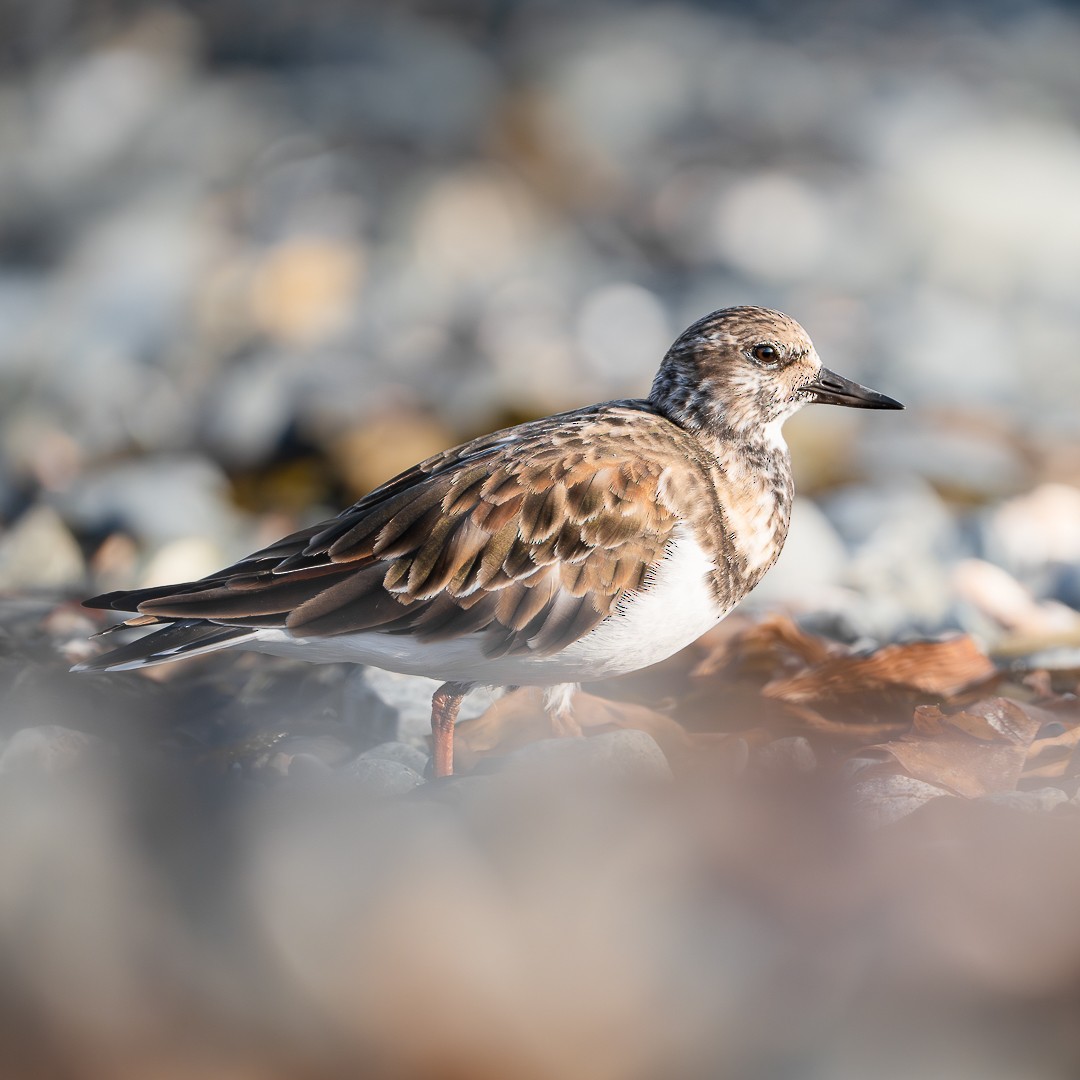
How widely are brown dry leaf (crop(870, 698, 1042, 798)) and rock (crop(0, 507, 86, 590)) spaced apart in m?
3.15

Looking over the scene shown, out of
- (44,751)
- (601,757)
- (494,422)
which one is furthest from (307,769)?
(494,422)

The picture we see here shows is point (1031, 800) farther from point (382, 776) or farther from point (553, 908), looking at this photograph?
point (382, 776)

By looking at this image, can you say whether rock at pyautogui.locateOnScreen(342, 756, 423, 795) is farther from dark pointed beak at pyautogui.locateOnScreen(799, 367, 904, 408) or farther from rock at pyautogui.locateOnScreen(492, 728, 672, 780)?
dark pointed beak at pyautogui.locateOnScreen(799, 367, 904, 408)

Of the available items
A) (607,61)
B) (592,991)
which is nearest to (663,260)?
(607,61)

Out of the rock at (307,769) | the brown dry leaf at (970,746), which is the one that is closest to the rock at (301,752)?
the rock at (307,769)

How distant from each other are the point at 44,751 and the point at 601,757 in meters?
1.30

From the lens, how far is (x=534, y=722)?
11.9 feet

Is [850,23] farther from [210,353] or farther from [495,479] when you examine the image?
[495,479]

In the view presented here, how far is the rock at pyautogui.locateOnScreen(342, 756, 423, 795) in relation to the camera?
305 centimetres

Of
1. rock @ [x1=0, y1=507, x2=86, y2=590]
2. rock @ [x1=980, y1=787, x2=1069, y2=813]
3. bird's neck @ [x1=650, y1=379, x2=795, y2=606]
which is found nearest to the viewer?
rock @ [x1=980, y1=787, x2=1069, y2=813]

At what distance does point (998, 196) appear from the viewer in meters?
7.75

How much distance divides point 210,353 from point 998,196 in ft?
15.1

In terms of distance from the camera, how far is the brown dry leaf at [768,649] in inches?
158

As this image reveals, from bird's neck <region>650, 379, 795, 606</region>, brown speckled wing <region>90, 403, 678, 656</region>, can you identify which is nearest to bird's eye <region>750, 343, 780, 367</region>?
bird's neck <region>650, 379, 795, 606</region>
